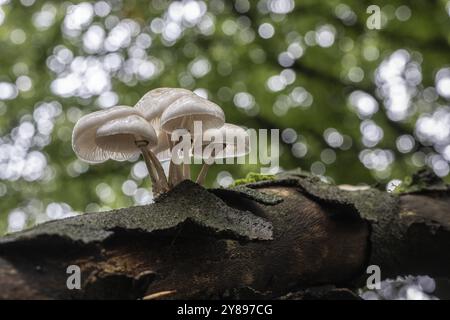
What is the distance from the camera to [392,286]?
453 centimetres

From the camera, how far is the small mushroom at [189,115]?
1.97 meters

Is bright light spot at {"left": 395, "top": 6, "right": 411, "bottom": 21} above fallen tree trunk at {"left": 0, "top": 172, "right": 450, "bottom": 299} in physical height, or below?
above

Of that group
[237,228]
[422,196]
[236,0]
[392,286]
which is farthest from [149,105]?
[236,0]

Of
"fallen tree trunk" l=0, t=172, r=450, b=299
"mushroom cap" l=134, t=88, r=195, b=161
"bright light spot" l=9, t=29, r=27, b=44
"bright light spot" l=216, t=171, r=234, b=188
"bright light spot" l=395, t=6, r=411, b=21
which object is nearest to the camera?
"fallen tree trunk" l=0, t=172, r=450, b=299

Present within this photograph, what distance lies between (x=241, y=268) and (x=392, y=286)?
10.3ft

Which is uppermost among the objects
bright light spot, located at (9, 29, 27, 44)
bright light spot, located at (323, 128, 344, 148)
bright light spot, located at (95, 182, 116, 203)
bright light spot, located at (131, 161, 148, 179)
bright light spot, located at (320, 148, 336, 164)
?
bright light spot, located at (9, 29, 27, 44)

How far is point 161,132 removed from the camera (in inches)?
91.8

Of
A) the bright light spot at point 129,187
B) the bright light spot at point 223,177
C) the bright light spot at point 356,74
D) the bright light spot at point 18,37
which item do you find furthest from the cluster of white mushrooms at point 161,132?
the bright light spot at point 18,37

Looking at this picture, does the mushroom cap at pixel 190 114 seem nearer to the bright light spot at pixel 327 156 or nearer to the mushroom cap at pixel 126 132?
the mushroom cap at pixel 126 132

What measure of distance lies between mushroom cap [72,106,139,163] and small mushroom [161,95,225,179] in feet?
0.52

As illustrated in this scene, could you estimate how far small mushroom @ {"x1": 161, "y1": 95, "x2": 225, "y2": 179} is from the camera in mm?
1966

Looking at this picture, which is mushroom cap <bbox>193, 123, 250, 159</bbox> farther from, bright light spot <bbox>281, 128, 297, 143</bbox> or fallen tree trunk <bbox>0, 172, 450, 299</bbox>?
bright light spot <bbox>281, 128, 297, 143</bbox>

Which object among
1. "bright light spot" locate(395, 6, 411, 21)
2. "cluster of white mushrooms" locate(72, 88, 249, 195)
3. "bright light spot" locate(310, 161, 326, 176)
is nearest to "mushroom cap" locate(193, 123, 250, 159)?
"cluster of white mushrooms" locate(72, 88, 249, 195)

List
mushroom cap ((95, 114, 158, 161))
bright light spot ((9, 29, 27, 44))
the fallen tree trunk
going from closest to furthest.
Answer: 1. the fallen tree trunk
2. mushroom cap ((95, 114, 158, 161))
3. bright light spot ((9, 29, 27, 44))
